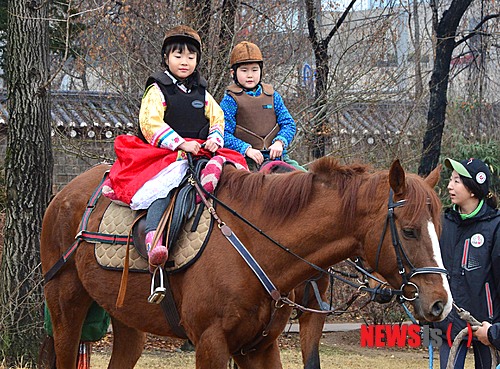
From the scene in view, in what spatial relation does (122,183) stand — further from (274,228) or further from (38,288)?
(38,288)

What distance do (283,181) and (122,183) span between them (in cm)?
115

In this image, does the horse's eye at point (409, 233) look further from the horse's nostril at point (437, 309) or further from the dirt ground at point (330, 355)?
the dirt ground at point (330, 355)

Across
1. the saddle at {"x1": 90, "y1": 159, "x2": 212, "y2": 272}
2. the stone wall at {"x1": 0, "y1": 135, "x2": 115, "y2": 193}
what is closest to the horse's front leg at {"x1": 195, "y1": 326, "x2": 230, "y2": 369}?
the saddle at {"x1": 90, "y1": 159, "x2": 212, "y2": 272}

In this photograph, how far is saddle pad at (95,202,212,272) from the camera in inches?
195

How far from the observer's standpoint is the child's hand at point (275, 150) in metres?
6.14


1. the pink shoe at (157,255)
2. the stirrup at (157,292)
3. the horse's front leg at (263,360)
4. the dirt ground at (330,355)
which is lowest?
the dirt ground at (330,355)

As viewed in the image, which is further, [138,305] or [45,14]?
[45,14]

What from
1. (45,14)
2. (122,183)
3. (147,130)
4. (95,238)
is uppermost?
(45,14)

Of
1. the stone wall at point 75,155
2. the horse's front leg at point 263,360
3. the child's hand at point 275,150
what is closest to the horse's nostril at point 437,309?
the horse's front leg at point 263,360

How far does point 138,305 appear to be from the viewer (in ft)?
17.5

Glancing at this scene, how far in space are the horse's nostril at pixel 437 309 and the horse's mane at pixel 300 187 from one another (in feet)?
2.36

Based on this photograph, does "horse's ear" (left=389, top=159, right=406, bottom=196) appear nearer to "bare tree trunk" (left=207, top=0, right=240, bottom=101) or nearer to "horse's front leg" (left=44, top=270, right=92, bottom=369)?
"horse's front leg" (left=44, top=270, right=92, bottom=369)

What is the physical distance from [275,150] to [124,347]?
1934mm

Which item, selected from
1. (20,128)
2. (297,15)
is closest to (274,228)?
(20,128)
